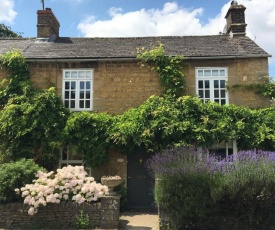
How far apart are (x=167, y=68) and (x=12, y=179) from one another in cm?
722

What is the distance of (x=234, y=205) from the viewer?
8.77 meters

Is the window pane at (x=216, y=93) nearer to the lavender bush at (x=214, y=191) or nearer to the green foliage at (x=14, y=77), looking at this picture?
the lavender bush at (x=214, y=191)

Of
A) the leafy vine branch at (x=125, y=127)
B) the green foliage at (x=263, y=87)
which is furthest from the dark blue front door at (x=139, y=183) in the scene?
the green foliage at (x=263, y=87)

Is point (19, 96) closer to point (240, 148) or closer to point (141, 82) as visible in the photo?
point (141, 82)

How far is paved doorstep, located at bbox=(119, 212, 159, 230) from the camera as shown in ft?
30.5

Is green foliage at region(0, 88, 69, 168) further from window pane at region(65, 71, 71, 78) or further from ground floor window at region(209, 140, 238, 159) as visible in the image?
ground floor window at region(209, 140, 238, 159)

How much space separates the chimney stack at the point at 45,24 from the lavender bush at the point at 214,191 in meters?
10.4

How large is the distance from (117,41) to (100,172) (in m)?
6.73

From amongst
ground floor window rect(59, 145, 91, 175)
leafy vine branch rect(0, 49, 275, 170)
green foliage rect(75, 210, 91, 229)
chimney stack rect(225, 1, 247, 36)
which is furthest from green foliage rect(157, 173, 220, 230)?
chimney stack rect(225, 1, 247, 36)

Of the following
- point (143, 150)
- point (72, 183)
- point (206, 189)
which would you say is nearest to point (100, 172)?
point (143, 150)

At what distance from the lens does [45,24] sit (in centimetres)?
1596

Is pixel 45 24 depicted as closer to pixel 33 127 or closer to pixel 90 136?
pixel 33 127

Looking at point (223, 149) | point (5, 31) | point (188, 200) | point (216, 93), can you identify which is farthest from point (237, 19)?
point (5, 31)

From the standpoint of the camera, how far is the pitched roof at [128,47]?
536 inches
